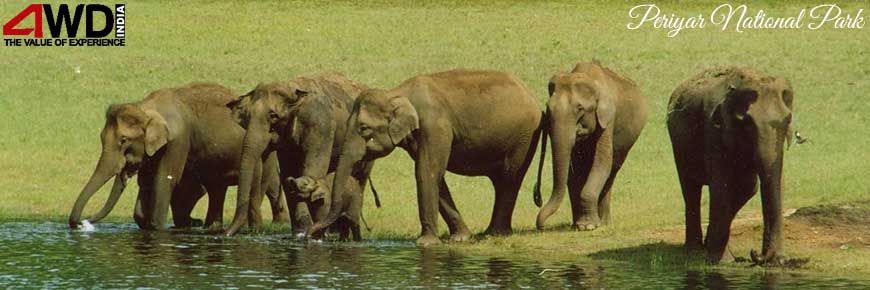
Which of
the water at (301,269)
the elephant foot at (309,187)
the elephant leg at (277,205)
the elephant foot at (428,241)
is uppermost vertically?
the elephant foot at (309,187)

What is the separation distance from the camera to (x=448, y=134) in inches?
923

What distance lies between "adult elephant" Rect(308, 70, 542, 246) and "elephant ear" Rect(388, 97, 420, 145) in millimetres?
12

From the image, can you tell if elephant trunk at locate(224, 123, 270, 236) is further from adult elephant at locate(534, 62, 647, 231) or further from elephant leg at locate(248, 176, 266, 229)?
adult elephant at locate(534, 62, 647, 231)

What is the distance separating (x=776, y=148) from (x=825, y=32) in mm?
38002

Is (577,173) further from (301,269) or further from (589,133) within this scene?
(301,269)

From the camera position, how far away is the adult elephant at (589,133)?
24469 mm

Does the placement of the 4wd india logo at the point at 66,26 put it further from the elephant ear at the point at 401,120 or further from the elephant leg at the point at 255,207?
the elephant ear at the point at 401,120

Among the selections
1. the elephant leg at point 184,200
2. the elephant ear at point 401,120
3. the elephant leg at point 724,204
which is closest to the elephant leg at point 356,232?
the elephant ear at point 401,120

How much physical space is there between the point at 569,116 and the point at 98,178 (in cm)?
662

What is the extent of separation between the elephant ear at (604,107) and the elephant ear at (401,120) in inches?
129

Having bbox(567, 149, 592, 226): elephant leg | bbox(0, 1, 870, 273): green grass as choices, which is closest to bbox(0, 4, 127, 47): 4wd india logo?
bbox(0, 1, 870, 273): green grass

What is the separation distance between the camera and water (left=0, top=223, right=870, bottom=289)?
1927 cm

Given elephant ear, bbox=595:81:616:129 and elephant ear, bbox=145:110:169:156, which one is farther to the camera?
elephant ear, bbox=145:110:169:156

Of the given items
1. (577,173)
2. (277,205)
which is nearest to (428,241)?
(577,173)
